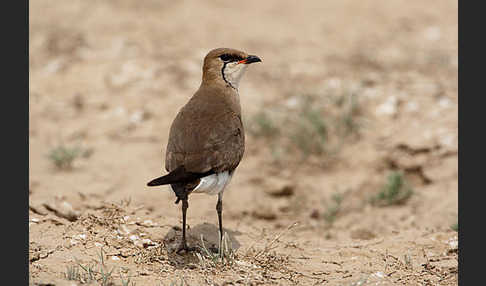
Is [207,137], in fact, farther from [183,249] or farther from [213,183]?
[183,249]

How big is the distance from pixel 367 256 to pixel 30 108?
5.32 metres

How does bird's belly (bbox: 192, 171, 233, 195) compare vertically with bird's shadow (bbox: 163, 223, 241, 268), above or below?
above

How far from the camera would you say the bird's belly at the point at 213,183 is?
4.09 meters

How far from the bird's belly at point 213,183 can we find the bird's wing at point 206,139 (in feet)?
0.17

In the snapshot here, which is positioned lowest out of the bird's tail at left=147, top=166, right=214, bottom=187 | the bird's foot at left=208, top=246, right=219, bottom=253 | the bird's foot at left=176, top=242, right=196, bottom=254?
the bird's foot at left=208, top=246, right=219, bottom=253

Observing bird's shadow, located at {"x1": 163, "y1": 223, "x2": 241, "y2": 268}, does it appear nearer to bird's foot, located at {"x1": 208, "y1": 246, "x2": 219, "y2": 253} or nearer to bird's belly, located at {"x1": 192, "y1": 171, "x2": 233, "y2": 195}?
bird's foot, located at {"x1": 208, "y1": 246, "x2": 219, "y2": 253}

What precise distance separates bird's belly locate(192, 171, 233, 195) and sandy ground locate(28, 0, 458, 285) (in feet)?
1.48

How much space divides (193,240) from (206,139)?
839 millimetres

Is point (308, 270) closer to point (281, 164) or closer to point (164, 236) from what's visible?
point (164, 236)

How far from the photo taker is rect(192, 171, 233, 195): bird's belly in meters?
4.09

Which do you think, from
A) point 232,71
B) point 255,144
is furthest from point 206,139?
point 255,144

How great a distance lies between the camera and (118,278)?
12.3ft

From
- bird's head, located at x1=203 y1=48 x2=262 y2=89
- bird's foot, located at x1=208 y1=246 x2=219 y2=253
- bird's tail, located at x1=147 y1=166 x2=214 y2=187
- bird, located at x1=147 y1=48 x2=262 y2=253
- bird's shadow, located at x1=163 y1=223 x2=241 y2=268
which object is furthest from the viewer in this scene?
bird's head, located at x1=203 y1=48 x2=262 y2=89

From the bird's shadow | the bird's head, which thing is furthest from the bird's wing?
the bird's shadow
